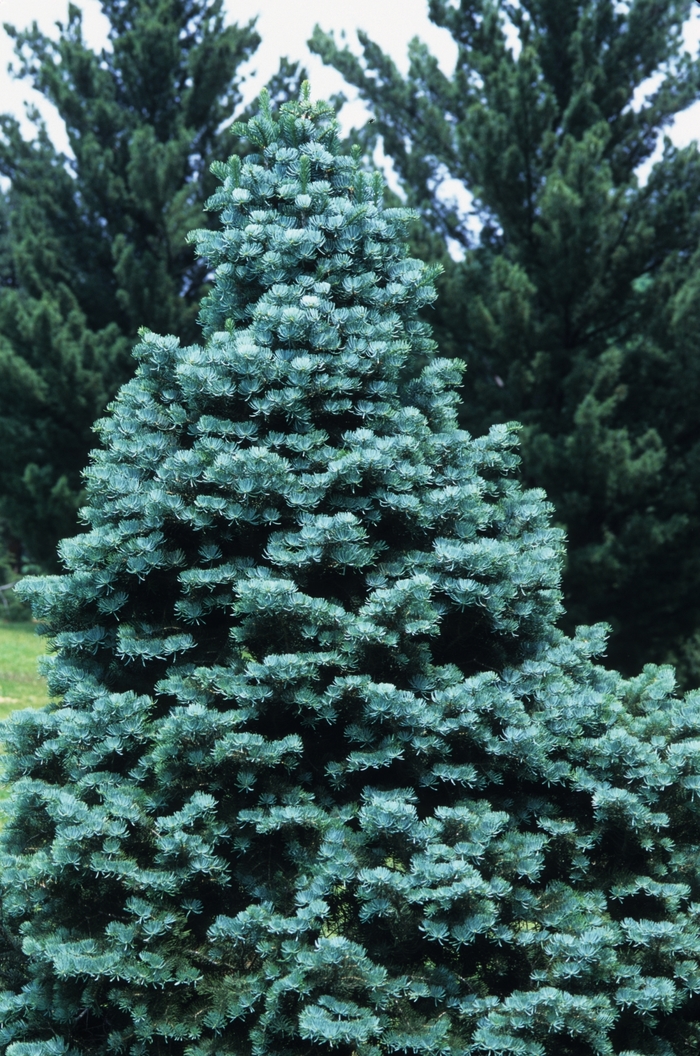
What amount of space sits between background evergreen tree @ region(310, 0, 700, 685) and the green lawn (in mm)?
6194

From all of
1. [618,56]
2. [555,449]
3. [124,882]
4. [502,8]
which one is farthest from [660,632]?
[124,882]

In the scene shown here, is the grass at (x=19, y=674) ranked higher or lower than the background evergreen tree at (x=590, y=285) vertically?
lower

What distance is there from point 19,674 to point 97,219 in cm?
790

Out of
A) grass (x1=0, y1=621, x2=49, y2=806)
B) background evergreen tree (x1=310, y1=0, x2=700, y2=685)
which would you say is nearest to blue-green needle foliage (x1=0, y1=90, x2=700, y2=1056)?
grass (x1=0, y1=621, x2=49, y2=806)

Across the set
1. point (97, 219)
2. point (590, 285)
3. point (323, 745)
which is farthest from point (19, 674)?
point (323, 745)

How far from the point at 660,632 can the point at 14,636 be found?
36.9 feet

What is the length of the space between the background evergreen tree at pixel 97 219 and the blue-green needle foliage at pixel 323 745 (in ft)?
38.2

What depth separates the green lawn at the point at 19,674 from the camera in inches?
413

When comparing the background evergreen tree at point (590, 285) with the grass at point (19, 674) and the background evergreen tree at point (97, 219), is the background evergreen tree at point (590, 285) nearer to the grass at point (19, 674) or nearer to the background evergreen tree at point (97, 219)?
the background evergreen tree at point (97, 219)

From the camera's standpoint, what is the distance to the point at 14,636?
711 inches

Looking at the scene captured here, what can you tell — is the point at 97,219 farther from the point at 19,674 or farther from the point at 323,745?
the point at 323,745

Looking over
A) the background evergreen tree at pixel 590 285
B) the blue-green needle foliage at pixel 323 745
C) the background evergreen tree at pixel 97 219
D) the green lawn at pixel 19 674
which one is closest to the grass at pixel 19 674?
the green lawn at pixel 19 674

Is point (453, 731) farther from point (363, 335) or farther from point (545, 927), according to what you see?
point (363, 335)

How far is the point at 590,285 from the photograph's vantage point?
12.3m
